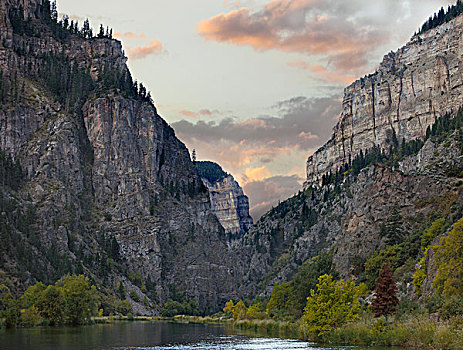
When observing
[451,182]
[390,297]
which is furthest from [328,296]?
[451,182]

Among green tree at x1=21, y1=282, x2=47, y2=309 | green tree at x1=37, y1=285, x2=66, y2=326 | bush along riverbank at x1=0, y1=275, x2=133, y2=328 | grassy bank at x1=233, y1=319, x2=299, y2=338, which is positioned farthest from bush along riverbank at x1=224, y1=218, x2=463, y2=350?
green tree at x1=21, y1=282, x2=47, y2=309

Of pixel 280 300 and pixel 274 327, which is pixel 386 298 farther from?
pixel 280 300

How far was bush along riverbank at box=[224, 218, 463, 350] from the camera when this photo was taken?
75875 millimetres

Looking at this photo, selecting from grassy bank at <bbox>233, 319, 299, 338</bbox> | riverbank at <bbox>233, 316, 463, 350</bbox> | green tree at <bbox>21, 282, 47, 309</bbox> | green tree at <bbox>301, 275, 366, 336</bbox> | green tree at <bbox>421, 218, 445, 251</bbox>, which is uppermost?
green tree at <bbox>421, 218, 445, 251</bbox>

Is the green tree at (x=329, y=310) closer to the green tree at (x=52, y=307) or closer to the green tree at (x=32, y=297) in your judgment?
the green tree at (x=52, y=307)

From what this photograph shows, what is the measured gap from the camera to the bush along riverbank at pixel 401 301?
249ft

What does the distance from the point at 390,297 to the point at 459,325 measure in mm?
24089

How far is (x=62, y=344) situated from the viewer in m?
96.2

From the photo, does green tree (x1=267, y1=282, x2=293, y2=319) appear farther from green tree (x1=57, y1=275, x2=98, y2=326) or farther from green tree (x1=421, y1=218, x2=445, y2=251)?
green tree (x1=421, y1=218, x2=445, y2=251)

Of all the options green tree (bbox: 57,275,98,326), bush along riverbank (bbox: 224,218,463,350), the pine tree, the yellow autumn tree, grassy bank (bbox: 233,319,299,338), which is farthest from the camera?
green tree (bbox: 57,275,98,326)

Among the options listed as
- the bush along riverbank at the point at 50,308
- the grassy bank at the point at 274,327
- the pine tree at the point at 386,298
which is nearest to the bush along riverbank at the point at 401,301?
the pine tree at the point at 386,298

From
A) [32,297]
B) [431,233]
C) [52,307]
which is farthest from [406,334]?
[32,297]

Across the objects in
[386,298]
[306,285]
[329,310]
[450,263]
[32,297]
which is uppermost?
[450,263]

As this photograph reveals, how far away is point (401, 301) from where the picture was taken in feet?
316
